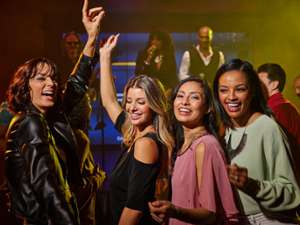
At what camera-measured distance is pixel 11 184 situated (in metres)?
2.19

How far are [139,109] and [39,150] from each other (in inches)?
25.4

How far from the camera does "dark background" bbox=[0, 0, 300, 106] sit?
13.6 ft

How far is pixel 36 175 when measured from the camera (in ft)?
6.89

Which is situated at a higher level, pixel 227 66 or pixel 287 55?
pixel 287 55

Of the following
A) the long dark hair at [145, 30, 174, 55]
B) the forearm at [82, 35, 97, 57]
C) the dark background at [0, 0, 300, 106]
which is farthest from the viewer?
the long dark hair at [145, 30, 174, 55]

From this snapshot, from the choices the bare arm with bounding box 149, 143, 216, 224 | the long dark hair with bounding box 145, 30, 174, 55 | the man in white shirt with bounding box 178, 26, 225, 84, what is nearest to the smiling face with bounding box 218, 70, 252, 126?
the bare arm with bounding box 149, 143, 216, 224

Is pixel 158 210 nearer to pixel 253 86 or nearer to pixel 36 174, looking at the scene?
pixel 36 174

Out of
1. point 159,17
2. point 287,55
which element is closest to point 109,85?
point 159,17

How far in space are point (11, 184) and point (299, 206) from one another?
1664mm

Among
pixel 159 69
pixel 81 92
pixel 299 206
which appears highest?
pixel 159 69

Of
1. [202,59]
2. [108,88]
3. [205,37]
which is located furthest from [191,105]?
[205,37]

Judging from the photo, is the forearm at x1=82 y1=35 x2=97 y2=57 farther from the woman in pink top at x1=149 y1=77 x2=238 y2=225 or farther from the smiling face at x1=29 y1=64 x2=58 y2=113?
the woman in pink top at x1=149 y1=77 x2=238 y2=225

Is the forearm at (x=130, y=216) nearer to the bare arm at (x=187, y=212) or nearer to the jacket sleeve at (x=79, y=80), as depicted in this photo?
the bare arm at (x=187, y=212)

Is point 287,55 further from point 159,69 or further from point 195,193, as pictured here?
point 195,193
